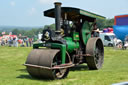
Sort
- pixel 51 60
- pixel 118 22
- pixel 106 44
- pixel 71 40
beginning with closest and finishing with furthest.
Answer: pixel 51 60
pixel 71 40
pixel 118 22
pixel 106 44

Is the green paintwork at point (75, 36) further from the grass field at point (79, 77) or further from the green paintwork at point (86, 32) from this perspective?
the grass field at point (79, 77)

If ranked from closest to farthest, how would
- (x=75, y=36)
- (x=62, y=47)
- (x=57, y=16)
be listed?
1. (x=62, y=47)
2. (x=57, y=16)
3. (x=75, y=36)

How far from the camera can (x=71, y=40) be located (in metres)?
8.16

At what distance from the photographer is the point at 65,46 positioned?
6.43m

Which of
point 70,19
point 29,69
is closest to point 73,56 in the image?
point 70,19

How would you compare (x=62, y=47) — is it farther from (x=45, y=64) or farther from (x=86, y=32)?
(x=86, y=32)

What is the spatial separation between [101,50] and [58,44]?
342 cm

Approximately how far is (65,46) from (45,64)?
85cm

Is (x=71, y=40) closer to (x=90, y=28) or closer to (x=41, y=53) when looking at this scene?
(x=90, y=28)

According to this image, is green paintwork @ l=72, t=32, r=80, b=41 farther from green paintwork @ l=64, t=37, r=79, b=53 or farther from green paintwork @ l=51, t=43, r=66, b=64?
green paintwork @ l=51, t=43, r=66, b=64

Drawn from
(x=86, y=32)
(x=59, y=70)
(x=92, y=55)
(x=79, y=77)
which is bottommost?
(x=79, y=77)

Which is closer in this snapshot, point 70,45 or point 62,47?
point 62,47

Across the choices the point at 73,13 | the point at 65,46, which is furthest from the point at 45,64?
the point at 73,13

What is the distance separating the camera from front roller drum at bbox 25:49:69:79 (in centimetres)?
591
